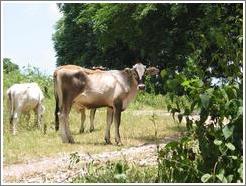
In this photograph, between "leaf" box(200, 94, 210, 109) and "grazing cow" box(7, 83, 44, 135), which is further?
"grazing cow" box(7, 83, 44, 135)

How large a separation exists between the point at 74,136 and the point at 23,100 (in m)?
1.88

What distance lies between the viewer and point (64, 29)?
1355 inches

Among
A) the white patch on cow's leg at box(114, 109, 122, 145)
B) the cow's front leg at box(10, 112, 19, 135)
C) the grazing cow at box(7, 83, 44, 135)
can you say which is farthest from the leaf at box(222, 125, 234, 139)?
the grazing cow at box(7, 83, 44, 135)

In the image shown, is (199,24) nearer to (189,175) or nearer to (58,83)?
(58,83)

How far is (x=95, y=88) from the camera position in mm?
12992

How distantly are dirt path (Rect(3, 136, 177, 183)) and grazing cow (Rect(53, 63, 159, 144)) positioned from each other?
171 centimetres

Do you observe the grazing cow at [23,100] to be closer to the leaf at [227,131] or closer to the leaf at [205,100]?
the leaf at [205,100]

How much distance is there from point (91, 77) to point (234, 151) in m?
7.65

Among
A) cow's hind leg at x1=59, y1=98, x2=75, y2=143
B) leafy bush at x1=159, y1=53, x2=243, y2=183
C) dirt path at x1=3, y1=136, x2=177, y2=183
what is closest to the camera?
leafy bush at x1=159, y1=53, x2=243, y2=183

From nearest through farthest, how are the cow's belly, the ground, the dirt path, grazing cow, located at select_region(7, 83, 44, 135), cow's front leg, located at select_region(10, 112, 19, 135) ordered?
the dirt path < the ground < the cow's belly < cow's front leg, located at select_region(10, 112, 19, 135) < grazing cow, located at select_region(7, 83, 44, 135)

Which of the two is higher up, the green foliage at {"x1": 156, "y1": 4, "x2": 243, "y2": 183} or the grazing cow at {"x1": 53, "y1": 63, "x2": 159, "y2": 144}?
the grazing cow at {"x1": 53, "y1": 63, "x2": 159, "y2": 144}

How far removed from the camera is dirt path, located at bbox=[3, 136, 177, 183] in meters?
8.20

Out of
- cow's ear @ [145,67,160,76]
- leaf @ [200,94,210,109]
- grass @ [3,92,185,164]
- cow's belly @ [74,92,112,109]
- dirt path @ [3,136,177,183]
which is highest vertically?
A: cow's ear @ [145,67,160,76]

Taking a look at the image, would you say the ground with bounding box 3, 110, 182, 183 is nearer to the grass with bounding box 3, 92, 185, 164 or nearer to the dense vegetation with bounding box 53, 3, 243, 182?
the grass with bounding box 3, 92, 185, 164
